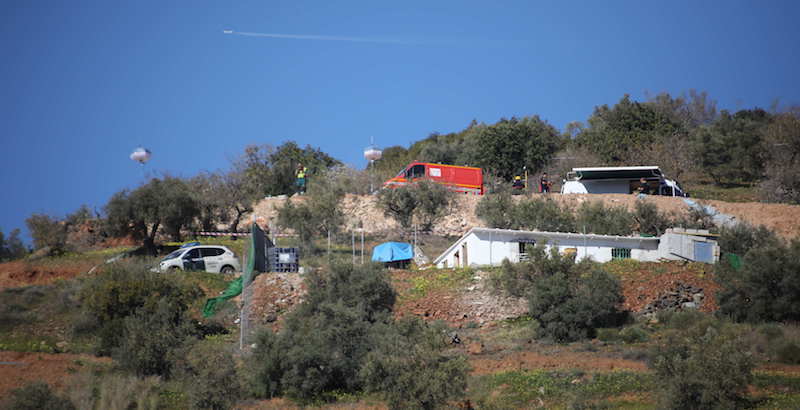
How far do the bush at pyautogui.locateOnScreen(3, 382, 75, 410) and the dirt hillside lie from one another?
26.3 metres

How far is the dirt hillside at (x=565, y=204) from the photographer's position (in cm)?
4559

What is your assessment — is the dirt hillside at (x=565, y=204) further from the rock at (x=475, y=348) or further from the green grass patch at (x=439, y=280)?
the rock at (x=475, y=348)

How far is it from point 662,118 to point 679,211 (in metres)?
31.0

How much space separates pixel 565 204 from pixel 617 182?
6550mm

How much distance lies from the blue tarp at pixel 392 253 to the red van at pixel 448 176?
11374 millimetres

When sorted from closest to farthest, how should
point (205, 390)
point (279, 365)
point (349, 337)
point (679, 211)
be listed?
point (205, 390) < point (279, 365) < point (349, 337) < point (679, 211)

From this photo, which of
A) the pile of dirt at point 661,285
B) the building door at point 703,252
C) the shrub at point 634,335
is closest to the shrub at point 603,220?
the building door at point 703,252

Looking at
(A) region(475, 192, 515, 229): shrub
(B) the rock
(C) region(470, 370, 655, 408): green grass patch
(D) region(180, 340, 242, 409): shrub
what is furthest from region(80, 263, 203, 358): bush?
(A) region(475, 192, 515, 229): shrub

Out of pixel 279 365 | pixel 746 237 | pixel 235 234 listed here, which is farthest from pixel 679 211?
pixel 279 365

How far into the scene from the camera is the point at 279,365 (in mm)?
27094

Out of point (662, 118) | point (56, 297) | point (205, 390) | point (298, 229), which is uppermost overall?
point (662, 118)

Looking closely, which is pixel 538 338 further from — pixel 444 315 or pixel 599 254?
pixel 599 254

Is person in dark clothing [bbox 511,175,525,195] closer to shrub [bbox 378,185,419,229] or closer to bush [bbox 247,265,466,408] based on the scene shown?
shrub [bbox 378,185,419,229]

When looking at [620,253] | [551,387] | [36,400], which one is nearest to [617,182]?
[620,253]
